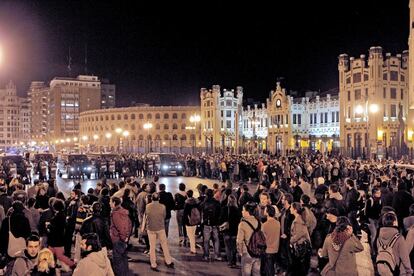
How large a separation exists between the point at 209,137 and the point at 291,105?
73.0ft

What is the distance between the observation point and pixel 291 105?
276ft

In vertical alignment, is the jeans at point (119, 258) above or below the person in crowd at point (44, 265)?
below

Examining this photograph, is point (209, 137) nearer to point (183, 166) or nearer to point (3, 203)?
point (183, 166)

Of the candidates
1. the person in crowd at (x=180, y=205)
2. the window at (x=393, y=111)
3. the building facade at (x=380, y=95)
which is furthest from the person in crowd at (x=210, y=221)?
the window at (x=393, y=111)

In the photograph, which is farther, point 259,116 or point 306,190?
point 259,116

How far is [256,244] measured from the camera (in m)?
8.70

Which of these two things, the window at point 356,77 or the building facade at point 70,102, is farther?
the building facade at point 70,102

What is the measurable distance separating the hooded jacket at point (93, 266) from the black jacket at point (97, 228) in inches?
116

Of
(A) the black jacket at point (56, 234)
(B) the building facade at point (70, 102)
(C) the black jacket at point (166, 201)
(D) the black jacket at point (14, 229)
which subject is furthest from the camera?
(B) the building facade at point (70, 102)

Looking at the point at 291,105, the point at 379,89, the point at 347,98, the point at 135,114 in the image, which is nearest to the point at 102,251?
the point at 379,89

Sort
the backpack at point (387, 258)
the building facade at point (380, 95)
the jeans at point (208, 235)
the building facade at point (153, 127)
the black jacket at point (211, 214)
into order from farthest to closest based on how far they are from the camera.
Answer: the building facade at point (153, 127) < the building facade at point (380, 95) < the jeans at point (208, 235) < the black jacket at point (211, 214) < the backpack at point (387, 258)

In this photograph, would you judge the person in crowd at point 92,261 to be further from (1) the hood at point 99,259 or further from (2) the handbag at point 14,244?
(2) the handbag at point 14,244

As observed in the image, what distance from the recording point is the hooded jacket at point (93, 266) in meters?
6.16

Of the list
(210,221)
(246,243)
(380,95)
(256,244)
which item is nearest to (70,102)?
(380,95)
